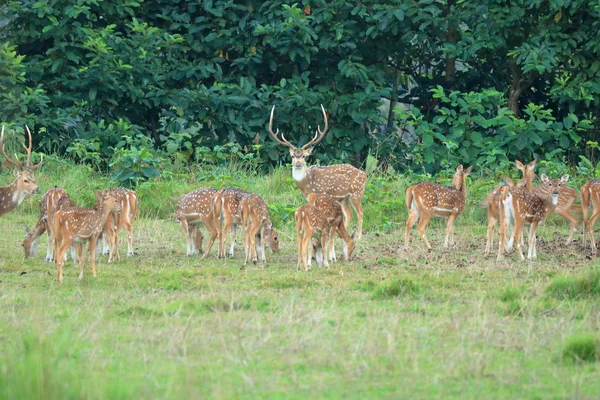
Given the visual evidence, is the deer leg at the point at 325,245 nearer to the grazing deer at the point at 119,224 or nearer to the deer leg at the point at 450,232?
the deer leg at the point at 450,232

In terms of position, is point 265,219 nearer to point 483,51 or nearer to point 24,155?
point 24,155

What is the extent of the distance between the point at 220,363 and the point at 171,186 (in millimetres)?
9385

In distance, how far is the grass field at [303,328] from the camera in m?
7.05

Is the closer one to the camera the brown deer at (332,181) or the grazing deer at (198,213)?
the grazing deer at (198,213)

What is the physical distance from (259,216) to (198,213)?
0.88 meters

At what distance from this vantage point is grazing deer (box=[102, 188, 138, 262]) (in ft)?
42.0

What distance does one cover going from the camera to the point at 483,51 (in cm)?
2077

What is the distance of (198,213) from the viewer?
43.7ft

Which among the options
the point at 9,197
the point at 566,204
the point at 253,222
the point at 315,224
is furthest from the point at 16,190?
the point at 566,204

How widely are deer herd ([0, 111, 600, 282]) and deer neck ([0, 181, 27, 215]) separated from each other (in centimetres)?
1

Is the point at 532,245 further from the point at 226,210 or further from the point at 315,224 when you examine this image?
the point at 226,210

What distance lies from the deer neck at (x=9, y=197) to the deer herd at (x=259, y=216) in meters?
0.01

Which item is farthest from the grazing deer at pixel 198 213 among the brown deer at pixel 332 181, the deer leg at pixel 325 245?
the brown deer at pixel 332 181

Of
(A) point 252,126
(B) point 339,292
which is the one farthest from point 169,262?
(A) point 252,126
